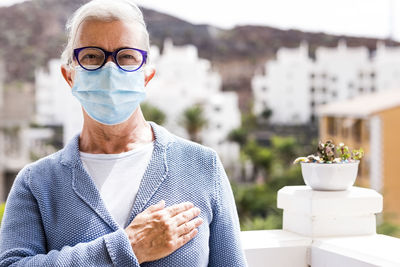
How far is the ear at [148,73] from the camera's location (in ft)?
3.75

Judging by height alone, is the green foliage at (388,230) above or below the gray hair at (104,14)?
below

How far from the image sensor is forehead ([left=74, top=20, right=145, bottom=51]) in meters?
1.06

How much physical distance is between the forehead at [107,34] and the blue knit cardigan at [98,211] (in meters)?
0.20

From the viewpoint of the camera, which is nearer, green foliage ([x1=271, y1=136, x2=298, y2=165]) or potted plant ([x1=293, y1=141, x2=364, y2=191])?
potted plant ([x1=293, y1=141, x2=364, y2=191])

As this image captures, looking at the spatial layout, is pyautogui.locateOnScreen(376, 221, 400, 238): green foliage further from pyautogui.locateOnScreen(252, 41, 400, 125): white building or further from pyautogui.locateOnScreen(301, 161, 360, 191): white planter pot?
pyautogui.locateOnScreen(252, 41, 400, 125): white building

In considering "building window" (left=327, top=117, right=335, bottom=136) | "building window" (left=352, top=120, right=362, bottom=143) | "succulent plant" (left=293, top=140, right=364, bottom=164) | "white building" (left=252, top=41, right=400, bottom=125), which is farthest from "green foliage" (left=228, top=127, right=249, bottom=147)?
"succulent plant" (left=293, top=140, right=364, bottom=164)

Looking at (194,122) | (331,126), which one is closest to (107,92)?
(331,126)

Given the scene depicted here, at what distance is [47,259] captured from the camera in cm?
99

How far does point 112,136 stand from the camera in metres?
1.13

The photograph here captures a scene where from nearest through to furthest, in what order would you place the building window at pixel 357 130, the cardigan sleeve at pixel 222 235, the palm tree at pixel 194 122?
the cardigan sleeve at pixel 222 235 → the building window at pixel 357 130 → the palm tree at pixel 194 122

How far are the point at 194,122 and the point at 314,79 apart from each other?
1165 centimetres

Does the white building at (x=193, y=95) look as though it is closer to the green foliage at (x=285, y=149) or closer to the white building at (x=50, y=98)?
the green foliage at (x=285, y=149)

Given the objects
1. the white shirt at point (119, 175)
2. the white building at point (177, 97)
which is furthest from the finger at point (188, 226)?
the white building at point (177, 97)

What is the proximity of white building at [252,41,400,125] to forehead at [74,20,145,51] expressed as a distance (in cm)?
4075
